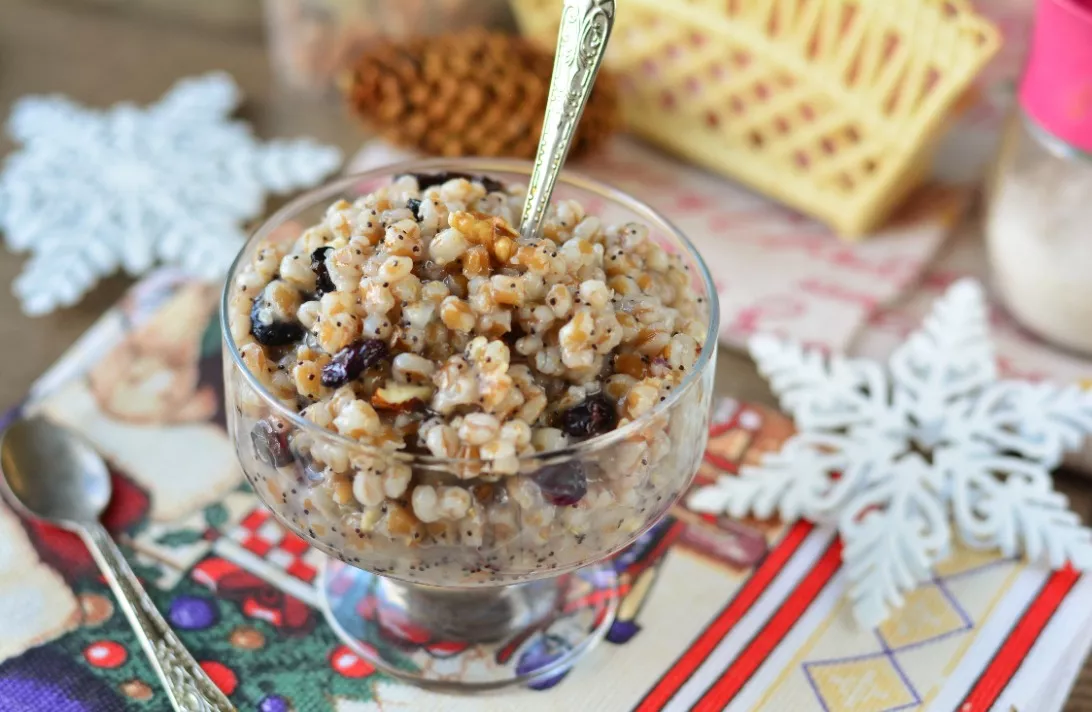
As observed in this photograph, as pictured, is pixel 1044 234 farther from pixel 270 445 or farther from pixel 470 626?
pixel 270 445

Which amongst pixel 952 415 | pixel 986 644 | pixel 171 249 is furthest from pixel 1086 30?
pixel 171 249

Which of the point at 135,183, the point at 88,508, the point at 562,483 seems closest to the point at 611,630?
the point at 562,483

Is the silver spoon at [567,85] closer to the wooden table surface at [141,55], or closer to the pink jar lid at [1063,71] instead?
the pink jar lid at [1063,71]

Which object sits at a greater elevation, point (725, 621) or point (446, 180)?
point (446, 180)

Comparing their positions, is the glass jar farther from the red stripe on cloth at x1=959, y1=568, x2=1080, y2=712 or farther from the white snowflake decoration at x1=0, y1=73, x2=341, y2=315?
the white snowflake decoration at x1=0, y1=73, x2=341, y2=315

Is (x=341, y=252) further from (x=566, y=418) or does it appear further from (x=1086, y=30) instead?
(x=1086, y=30)

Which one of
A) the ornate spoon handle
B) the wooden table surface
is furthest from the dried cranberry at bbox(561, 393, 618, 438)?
the wooden table surface

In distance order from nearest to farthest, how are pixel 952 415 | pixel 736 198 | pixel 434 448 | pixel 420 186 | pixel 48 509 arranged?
1. pixel 434 448
2. pixel 420 186
3. pixel 48 509
4. pixel 952 415
5. pixel 736 198
